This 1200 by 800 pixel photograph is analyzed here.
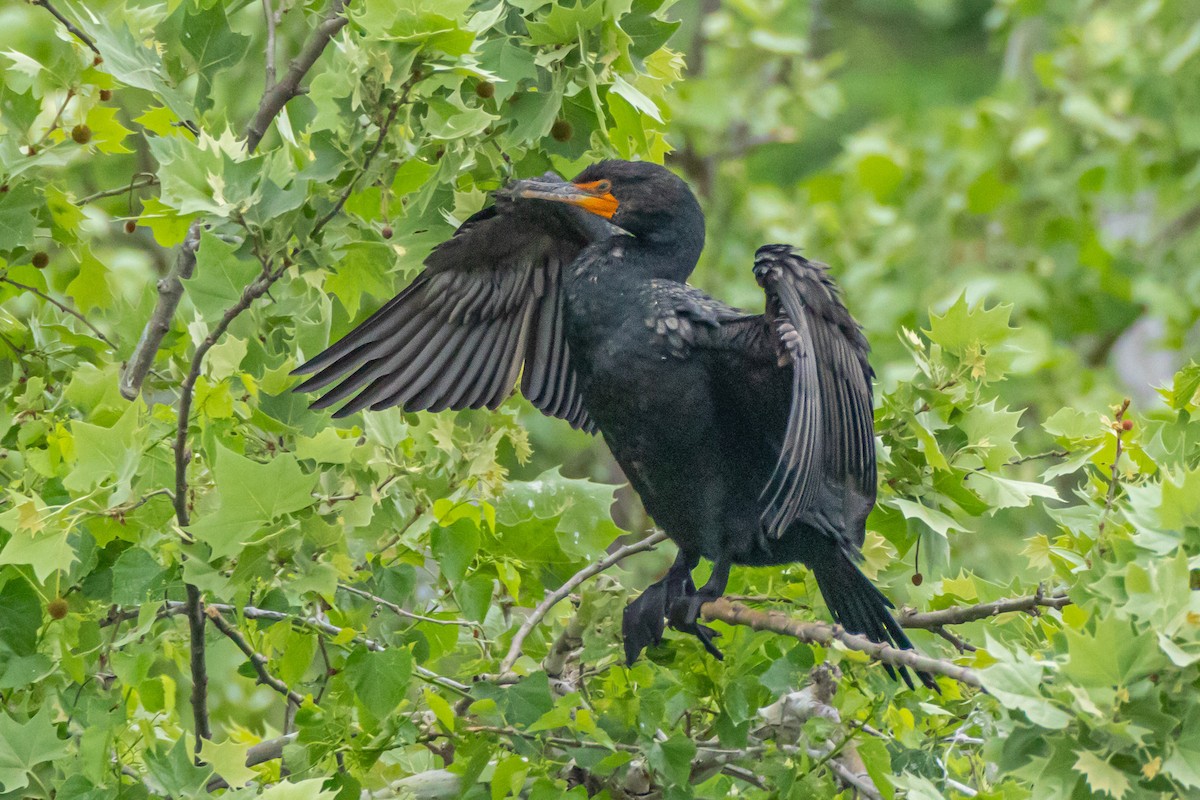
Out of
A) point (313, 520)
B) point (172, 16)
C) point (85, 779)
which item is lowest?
point (85, 779)

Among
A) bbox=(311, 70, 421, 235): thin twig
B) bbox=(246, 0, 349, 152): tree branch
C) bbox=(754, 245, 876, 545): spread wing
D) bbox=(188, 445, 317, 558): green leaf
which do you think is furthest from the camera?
bbox=(246, 0, 349, 152): tree branch

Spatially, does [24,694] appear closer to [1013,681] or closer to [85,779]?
[85,779]

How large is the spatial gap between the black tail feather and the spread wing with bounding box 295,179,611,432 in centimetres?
61

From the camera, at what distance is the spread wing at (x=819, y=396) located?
206 centimetres

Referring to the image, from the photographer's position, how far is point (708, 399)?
92.9 inches

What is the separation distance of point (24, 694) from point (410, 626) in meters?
0.55

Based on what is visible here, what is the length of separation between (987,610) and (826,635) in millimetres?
209

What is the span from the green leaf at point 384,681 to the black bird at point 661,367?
1.25 ft

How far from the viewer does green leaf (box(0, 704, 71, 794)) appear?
183cm

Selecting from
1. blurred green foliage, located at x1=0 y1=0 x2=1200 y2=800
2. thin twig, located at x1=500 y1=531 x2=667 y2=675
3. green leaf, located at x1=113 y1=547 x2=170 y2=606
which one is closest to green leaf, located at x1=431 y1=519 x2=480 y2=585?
blurred green foliage, located at x1=0 y1=0 x2=1200 y2=800

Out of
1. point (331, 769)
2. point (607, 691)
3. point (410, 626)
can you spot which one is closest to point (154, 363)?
point (410, 626)

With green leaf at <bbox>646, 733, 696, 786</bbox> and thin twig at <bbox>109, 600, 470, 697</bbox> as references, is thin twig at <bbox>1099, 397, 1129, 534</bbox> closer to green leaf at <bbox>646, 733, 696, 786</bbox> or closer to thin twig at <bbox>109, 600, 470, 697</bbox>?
green leaf at <bbox>646, 733, 696, 786</bbox>

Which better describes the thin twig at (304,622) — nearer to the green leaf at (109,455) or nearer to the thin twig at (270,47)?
the green leaf at (109,455)

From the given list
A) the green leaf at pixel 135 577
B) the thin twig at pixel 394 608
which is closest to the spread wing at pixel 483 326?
the thin twig at pixel 394 608
